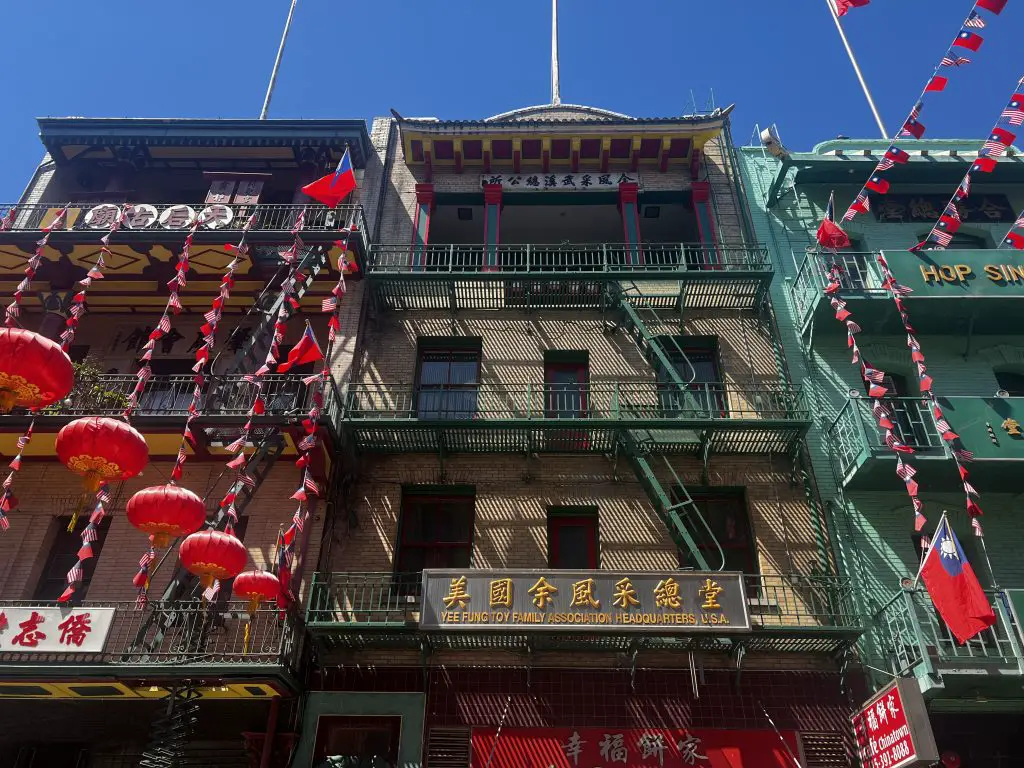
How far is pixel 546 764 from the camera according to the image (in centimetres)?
1105

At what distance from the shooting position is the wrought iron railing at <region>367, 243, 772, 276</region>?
53.3 ft

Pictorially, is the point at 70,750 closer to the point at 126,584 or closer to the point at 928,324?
the point at 126,584

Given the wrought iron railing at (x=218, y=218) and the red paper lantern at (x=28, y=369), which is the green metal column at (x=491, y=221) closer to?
the wrought iron railing at (x=218, y=218)

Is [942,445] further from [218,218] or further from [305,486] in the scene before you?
[218,218]

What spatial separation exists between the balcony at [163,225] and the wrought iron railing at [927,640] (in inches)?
496

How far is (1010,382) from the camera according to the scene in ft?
50.4

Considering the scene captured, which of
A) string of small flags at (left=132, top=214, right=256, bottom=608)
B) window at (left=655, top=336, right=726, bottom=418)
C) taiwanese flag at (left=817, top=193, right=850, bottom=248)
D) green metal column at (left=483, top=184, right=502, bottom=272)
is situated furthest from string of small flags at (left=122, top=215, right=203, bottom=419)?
taiwanese flag at (left=817, top=193, right=850, bottom=248)

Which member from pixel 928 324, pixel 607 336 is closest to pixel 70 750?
pixel 607 336

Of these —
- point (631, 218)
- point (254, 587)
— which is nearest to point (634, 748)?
point (254, 587)

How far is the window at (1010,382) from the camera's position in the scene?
15.2 metres

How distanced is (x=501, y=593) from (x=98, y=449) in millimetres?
6233

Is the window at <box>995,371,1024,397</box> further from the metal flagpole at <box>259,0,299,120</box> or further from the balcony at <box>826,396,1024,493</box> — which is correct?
the metal flagpole at <box>259,0,299,120</box>

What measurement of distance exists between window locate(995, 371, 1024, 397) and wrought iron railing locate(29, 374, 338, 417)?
14139 mm

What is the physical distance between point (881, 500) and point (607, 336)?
253 inches
